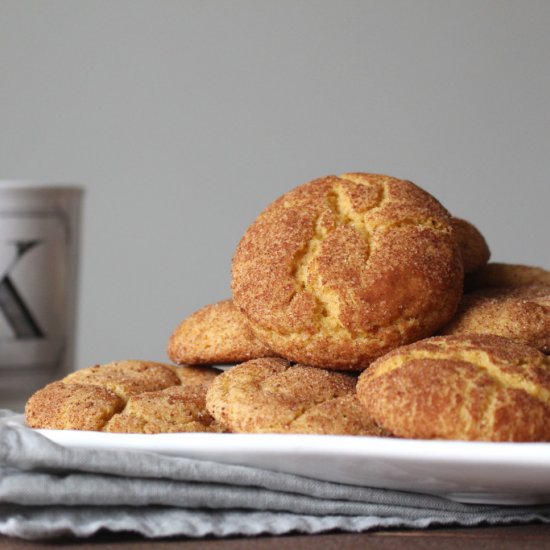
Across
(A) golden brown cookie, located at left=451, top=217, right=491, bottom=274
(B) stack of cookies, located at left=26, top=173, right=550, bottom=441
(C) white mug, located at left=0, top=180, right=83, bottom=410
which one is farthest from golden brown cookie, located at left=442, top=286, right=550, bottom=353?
(C) white mug, located at left=0, top=180, right=83, bottom=410

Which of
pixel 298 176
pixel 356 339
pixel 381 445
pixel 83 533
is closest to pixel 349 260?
pixel 356 339

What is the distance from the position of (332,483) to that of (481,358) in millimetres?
248

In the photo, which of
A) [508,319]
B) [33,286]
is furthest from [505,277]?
[33,286]

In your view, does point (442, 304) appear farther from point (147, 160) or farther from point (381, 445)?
point (147, 160)

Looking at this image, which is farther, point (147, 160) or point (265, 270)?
point (147, 160)

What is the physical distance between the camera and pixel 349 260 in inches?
59.5

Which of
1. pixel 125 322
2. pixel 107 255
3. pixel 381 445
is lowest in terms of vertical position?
pixel 125 322

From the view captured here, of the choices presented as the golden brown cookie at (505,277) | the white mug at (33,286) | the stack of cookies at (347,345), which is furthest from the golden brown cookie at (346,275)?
the white mug at (33,286)

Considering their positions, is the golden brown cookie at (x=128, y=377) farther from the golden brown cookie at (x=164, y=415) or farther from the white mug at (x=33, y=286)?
the white mug at (x=33, y=286)

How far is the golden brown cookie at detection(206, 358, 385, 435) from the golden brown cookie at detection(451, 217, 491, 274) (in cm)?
38

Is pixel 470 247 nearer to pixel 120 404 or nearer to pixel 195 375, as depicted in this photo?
pixel 195 375

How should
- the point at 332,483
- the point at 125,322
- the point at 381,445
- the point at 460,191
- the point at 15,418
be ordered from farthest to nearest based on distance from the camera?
the point at 125,322, the point at 460,191, the point at 15,418, the point at 332,483, the point at 381,445

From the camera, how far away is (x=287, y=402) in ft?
4.50

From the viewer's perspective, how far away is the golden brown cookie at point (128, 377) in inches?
62.8
